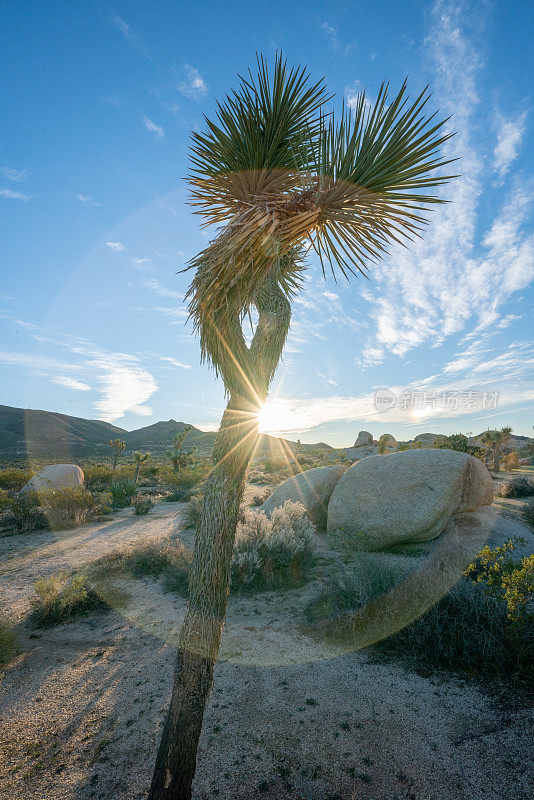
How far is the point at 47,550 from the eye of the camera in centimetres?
854

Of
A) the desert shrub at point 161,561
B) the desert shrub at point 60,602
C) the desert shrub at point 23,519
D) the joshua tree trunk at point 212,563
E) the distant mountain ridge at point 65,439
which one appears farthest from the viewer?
the distant mountain ridge at point 65,439

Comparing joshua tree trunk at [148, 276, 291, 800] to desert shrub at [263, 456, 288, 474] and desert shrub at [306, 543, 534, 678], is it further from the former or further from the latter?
desert shrub at [263, 456, 288, 474]

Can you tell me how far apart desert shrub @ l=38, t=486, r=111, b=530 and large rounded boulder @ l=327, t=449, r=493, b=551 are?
8328 millimetres

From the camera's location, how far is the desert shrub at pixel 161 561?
6.25m

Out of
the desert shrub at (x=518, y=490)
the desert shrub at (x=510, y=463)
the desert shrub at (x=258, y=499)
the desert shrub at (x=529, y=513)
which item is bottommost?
the desert shrub at (x=258, y=499)

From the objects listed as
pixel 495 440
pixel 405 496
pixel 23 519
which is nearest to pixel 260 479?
pixel 23 519

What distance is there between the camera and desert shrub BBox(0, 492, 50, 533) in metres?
10.5

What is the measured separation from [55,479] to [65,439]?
51467mm

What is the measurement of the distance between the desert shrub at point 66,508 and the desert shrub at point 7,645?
22.2ft

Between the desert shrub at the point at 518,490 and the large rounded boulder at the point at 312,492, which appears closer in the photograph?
the large rounded boulder at the point at 312,492

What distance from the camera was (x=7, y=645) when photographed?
4.38 metres

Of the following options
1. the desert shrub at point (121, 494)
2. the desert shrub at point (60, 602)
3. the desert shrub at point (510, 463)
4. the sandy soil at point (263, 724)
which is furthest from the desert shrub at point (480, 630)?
the desert shrub at point (510, 463)

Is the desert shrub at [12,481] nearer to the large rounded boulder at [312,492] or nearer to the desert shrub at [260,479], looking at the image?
the desert shrub at [260,479]

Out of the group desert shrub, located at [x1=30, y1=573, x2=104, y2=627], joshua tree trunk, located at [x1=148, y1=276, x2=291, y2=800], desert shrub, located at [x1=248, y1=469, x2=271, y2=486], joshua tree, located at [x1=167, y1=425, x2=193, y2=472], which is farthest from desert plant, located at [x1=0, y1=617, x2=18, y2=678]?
joshua tree, located at [x1=167, y1=425, x2=193, y2=472]
